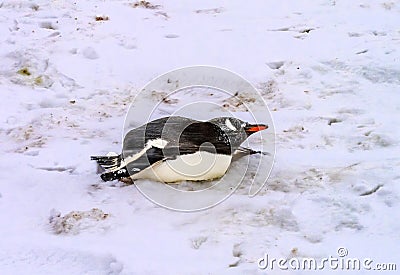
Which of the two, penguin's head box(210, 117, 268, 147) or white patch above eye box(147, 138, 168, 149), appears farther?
penguin's head box(210, 117, 268, 147)

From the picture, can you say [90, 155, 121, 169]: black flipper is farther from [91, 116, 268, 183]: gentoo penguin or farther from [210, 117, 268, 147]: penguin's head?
[210, 117, 268, 147]: penguin's head

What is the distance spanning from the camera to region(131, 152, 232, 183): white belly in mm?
3779

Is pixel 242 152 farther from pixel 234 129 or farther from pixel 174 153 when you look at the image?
pixel 174 153

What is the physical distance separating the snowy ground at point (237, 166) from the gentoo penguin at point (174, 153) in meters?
0.17

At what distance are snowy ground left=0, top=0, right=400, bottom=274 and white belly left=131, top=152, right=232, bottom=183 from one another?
7.9 inches

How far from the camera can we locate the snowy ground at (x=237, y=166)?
329 cm

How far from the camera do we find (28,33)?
245 inches

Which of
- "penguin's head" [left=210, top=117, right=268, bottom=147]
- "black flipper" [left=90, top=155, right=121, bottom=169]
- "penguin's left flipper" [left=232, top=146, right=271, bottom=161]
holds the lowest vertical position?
"penguin's left flipper" [left=232, top=146, right=271, bottom=161]

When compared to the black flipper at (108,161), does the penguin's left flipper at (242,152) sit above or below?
below

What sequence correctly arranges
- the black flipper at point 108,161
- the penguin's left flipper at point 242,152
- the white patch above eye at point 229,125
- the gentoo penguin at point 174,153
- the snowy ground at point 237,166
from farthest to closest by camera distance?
1. the penguin's left flipper at point 242,152
2. the white patch above eye at point 229,125
3. the black flipper at point 108,161
4. the gentoo penguin at point 174,153
5. the snowy ground at point 237,166

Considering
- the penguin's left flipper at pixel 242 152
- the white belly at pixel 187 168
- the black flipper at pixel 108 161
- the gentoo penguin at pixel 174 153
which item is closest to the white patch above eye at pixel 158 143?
the gentoo penguin at pixel 174 153

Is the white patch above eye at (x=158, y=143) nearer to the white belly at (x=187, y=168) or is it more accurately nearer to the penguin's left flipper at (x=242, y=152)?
the white belly at (x=187, y=168)

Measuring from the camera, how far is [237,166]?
4125mm

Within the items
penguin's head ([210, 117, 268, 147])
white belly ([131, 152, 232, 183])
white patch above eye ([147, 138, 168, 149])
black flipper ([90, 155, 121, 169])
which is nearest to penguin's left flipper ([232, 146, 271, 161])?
penguin's head ([210, 117, 268, 147])
